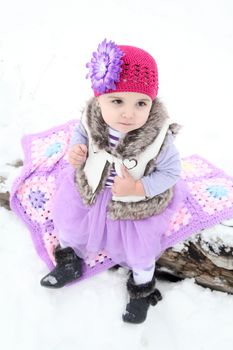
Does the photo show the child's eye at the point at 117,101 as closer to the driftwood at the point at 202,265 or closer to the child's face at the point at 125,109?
the child's face at the point at 125,109

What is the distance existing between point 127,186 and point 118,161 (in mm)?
135

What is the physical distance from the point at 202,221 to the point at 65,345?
888mm

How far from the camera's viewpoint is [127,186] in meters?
1.85

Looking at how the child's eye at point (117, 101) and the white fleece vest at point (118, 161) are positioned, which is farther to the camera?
the white fleece vest at point (118, 161)

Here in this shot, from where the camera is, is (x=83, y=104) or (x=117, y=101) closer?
(x=117, y=101)

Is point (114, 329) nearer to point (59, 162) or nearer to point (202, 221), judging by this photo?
point (202, 221)

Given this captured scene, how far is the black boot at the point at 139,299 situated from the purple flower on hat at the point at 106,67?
0.96 metres

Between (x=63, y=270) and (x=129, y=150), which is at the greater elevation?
(x=129, y=150)

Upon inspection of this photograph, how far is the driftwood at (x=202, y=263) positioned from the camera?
2.07 metres

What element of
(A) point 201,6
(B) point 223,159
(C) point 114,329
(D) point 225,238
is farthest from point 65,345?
(A) point 201,6

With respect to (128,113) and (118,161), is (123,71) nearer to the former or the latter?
(128,113)

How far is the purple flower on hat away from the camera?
1649 millimetres

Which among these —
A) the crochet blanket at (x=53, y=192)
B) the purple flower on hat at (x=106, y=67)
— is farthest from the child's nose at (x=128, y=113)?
the crochet blanket at (x=53, y=192)

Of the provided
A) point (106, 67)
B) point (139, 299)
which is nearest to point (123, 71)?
point (106, 67)
